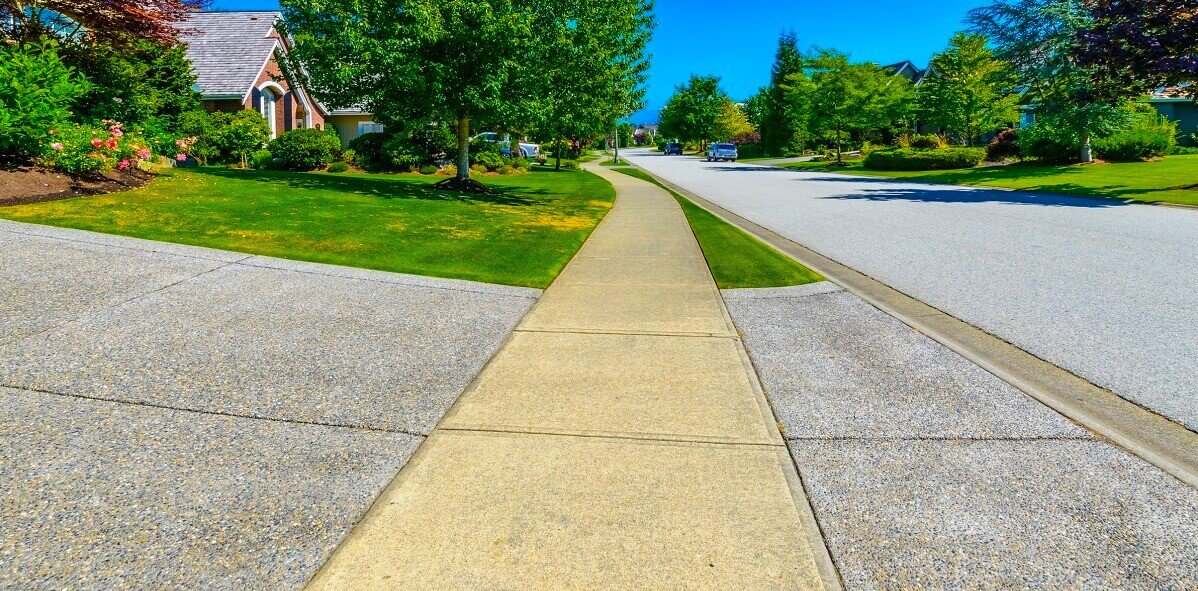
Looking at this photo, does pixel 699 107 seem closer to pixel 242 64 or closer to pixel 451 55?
pixel 242 64

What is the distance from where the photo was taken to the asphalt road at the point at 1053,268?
5.91 metres

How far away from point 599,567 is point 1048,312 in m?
6.36

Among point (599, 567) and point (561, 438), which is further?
point (561, 438)

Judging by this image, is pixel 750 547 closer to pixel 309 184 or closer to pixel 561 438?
pixel 561 438

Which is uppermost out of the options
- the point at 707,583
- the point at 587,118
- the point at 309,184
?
the point at 587,118

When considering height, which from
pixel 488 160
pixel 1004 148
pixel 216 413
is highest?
pixel 1004 148

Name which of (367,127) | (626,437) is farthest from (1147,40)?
(367,127)

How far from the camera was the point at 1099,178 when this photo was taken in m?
28.0

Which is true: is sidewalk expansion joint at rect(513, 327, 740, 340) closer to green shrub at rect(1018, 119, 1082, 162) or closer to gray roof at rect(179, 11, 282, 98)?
gray roof at rect(179, 11, 282, 98)

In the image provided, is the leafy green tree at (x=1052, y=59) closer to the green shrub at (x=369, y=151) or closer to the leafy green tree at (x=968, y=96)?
the leafy green tree at (x=968, y=96)

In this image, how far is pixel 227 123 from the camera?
93.9 feet

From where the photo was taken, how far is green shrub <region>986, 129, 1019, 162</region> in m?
40.2

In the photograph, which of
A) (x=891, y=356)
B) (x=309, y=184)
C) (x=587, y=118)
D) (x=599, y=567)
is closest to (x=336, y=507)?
(x=599, y=567)

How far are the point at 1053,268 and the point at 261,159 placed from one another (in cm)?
2535
